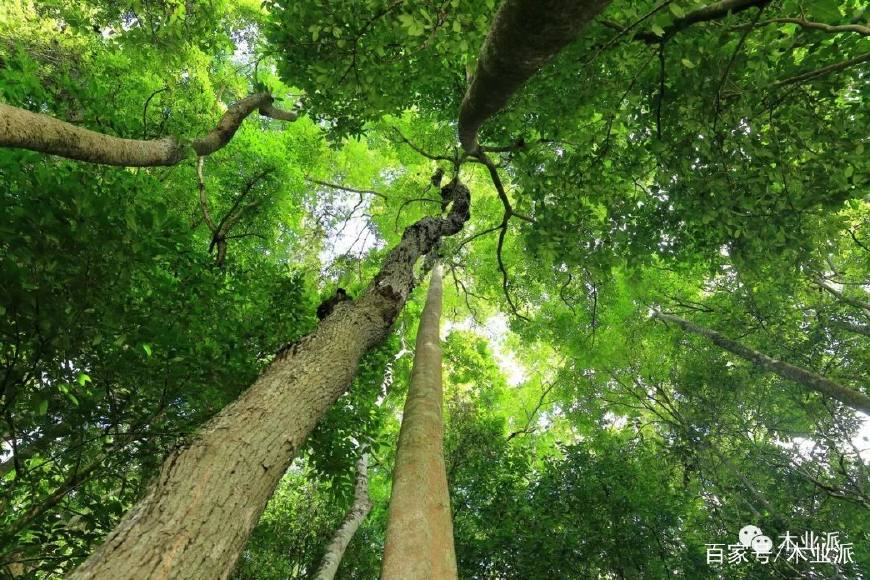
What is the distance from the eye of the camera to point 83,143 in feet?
9.24

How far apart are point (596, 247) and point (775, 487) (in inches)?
249

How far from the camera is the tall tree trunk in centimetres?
225

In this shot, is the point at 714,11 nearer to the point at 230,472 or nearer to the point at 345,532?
the point at 230,472

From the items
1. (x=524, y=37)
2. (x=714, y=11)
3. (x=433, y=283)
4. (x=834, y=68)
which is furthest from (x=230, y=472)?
(x=433, y=283)

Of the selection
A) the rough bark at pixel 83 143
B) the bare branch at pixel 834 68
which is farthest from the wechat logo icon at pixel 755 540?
the rough bark at pixel 83 143

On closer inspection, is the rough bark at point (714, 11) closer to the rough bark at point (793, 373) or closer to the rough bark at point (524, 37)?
the rough bark at point (524, 37)

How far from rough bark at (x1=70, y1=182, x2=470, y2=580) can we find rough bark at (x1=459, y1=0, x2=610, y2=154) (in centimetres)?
233

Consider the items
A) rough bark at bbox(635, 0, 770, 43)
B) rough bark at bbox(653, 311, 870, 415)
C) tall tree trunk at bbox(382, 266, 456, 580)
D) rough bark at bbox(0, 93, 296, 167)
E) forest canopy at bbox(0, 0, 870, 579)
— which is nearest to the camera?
tall tree trunk at bbox(382, 266, 456, 580)

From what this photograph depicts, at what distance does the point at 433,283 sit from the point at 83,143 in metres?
6.23

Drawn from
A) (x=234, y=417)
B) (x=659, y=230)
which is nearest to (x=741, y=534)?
(x=659, y=230)

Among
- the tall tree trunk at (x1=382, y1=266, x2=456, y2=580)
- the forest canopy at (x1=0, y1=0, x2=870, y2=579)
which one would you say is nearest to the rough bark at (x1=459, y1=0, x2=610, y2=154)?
the forest canopy at (x1=0, y1=0, x2=870, y2=579)

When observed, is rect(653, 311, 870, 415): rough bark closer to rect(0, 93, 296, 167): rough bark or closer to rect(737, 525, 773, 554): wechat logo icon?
rect(737, 525, 773, 554): wechat logo icon

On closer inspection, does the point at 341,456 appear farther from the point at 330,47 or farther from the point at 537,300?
the point at 537,300

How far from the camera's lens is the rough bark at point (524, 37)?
6.08 ft
